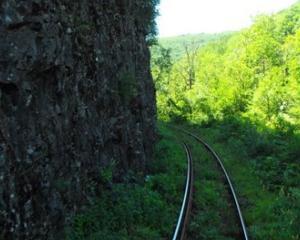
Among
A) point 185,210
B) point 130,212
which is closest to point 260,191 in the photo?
point 185,210

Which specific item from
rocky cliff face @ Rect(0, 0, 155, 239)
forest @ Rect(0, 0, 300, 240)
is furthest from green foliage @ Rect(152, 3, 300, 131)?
rocky cliff face @ Rect(0, 0, 155, 239)

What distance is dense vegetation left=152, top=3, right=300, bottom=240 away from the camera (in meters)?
14.5

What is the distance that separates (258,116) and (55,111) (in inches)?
987

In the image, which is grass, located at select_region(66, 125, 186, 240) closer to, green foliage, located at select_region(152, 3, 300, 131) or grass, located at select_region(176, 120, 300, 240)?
grass, located at select_region(176, 120, 300, 240)

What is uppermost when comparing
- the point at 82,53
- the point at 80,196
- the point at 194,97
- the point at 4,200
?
the point at 82,53

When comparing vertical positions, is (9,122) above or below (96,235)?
above

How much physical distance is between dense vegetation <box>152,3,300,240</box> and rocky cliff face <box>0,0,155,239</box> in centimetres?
472

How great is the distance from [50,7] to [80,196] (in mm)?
4352

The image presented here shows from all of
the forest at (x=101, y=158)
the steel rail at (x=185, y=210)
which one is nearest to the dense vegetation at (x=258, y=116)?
the forest at (x=101, y=158)

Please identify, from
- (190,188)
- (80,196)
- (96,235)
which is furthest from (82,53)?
(190,188)

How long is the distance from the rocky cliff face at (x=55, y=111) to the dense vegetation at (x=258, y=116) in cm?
472

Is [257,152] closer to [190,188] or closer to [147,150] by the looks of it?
[147,150]

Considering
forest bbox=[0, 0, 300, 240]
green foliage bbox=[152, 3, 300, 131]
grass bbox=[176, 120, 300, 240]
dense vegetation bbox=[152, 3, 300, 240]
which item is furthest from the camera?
green foliage bbox=[152, 3, 300, 131]

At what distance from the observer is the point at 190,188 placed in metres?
16.6
